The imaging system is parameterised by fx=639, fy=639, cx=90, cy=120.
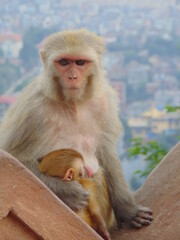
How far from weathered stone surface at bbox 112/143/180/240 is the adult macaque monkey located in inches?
3.5

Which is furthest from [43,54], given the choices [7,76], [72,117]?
[7,76]

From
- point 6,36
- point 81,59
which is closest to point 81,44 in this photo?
point 81,59

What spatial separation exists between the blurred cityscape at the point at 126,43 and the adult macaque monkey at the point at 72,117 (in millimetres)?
8930

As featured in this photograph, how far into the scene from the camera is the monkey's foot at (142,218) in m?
4.09

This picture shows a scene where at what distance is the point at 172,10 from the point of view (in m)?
22.3

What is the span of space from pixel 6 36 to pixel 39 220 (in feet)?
54.3

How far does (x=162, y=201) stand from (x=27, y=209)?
156cm

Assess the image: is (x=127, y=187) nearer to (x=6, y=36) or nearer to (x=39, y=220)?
(x=39, y=220)

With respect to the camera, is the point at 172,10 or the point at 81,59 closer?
the point at 81,59

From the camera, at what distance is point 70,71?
4.21 meters

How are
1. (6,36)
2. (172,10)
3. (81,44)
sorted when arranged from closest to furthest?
(81,44), (6,36), (172,10)

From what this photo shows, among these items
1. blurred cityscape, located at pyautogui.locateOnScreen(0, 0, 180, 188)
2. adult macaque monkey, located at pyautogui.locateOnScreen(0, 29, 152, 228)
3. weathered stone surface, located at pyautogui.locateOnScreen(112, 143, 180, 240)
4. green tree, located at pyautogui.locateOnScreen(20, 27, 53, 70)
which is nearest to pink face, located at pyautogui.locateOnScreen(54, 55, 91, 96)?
adult macaque monkey, located at pyautogui.locateOnScreen(0, 29, 152, 228)

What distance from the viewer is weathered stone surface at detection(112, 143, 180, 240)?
145 inches

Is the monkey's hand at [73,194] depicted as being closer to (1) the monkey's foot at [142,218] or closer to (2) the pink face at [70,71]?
(1) the monkey's foot at [142,218]
